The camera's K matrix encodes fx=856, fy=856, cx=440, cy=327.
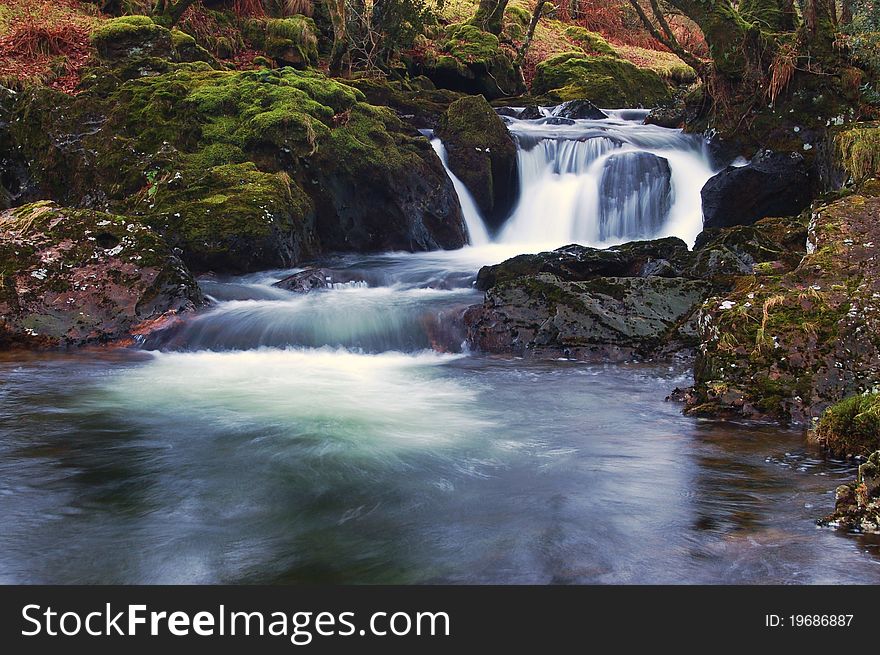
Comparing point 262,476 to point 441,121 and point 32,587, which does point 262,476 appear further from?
point 441,121

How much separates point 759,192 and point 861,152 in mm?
2367

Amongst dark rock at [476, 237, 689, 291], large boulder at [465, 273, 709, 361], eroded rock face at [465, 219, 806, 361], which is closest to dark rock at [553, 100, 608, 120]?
dark rock at [476, 237, 689, 291]

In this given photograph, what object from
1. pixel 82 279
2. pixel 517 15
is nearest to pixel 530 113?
pixel 517 15

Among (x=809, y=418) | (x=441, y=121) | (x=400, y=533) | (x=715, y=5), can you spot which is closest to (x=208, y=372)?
(x=400, y=533)

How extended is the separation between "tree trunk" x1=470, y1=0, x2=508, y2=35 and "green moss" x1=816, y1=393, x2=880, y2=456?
20.6m

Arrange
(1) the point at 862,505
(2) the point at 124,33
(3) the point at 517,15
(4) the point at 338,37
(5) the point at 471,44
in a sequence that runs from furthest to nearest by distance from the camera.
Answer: (3) the point at 517,15 < (5) the point at 471,44 < (4) the point at 338,37 < (2) the point at 124,33 < (1) the point at 862,505

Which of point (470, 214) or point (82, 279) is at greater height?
point (470, 214)

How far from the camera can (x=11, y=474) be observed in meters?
5.04

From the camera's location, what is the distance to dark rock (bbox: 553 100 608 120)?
19.5m

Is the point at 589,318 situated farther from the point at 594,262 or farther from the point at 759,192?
the point at 759,192

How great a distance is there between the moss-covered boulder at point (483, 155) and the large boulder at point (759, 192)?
3820mm

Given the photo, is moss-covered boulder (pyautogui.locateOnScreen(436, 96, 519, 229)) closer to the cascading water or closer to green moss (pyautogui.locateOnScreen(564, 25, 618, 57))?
the cascading water

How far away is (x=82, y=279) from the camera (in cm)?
945

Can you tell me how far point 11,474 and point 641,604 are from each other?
3.74m
